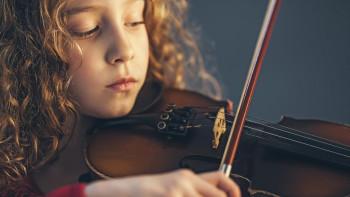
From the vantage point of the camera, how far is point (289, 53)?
3.81ft

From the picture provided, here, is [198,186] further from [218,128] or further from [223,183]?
[218,128]

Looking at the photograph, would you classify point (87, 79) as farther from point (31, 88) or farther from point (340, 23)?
point (340, 23)

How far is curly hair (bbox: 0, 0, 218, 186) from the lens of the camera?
821 millimetres

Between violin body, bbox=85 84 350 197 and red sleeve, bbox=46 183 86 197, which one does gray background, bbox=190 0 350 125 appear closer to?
violin body, bbox=85 84 350 197

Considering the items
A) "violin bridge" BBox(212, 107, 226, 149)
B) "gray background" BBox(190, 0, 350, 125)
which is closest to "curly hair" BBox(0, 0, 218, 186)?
"violin bridge" BBox(212, 107, 226, 149)

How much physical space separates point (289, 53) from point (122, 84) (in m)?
0.47

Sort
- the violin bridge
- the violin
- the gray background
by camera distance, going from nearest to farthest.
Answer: the violin, the violin bridge, the gray background

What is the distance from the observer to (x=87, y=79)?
83 cm

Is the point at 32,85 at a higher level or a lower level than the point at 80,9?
lower

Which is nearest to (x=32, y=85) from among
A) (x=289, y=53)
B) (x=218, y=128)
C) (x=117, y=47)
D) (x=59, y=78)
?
(x=59, y=78)

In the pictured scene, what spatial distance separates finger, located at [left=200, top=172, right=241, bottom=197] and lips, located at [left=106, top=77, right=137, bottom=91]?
0.30m

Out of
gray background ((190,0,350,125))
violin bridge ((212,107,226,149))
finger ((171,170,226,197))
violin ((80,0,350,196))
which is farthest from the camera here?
gray background ((190,0,350,125))

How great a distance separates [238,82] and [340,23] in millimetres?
295

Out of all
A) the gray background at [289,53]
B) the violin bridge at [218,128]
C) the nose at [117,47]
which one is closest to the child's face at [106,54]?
the nose at [117,47]
